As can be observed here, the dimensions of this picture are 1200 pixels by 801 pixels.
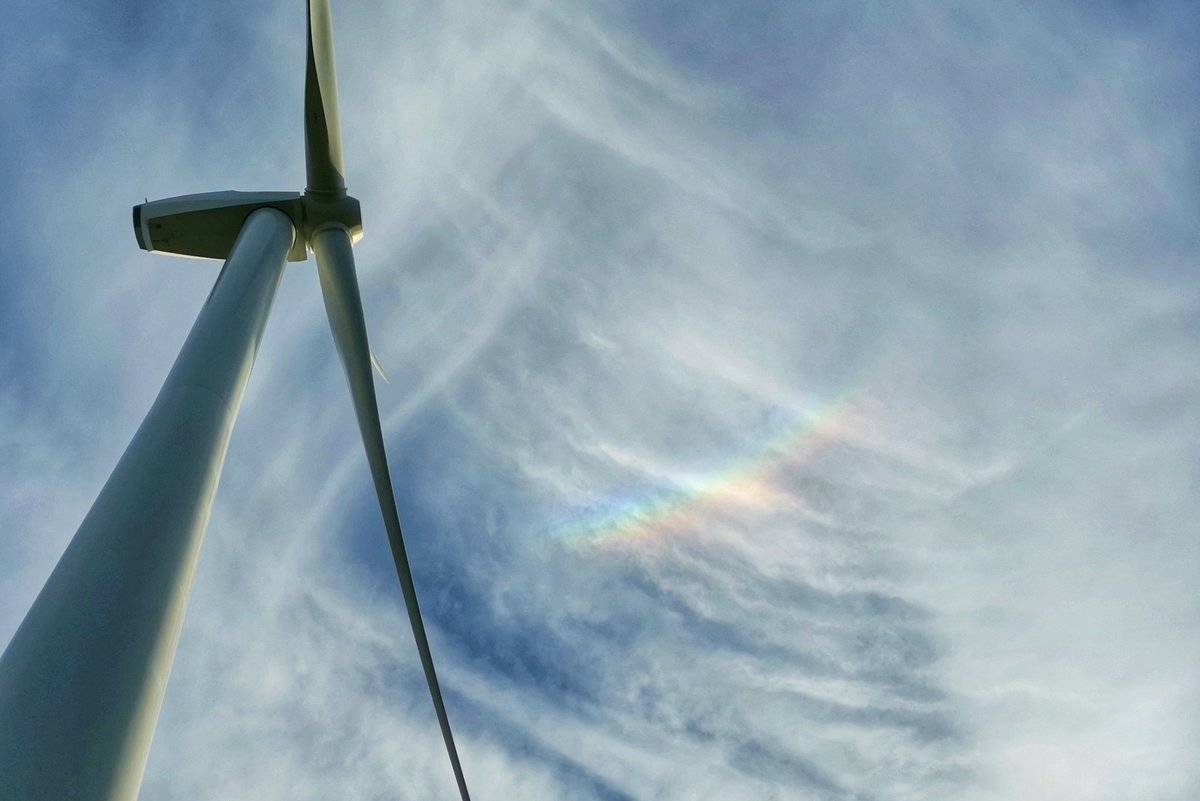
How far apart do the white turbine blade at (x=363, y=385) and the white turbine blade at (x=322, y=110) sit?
1278 millimetres

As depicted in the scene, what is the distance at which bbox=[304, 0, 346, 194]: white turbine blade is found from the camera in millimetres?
18828

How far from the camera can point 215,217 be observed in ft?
62.2

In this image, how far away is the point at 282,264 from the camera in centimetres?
1590

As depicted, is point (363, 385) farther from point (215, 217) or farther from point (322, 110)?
point (322, 110)

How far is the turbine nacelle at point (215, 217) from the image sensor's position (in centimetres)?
1900

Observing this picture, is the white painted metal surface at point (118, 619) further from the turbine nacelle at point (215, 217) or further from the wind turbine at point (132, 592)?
the turbine nacelle at point (215, 217)

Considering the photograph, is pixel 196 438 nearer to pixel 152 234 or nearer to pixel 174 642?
pixel 174 642

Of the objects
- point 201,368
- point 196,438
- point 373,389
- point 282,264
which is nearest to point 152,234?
point 282,264

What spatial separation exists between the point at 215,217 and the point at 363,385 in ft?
19.3

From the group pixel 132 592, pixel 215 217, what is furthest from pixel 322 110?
pixel 132 592

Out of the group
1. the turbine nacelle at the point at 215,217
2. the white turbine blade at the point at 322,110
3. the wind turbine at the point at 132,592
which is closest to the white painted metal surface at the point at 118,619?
the wind turbine at the point at 132,592

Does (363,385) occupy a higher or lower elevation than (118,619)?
higher

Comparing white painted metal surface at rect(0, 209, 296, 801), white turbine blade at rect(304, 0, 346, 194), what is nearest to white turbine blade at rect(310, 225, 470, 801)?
white turbine blade at rect(304, 0, 346, 194)

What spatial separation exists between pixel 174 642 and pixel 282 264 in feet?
31.5
